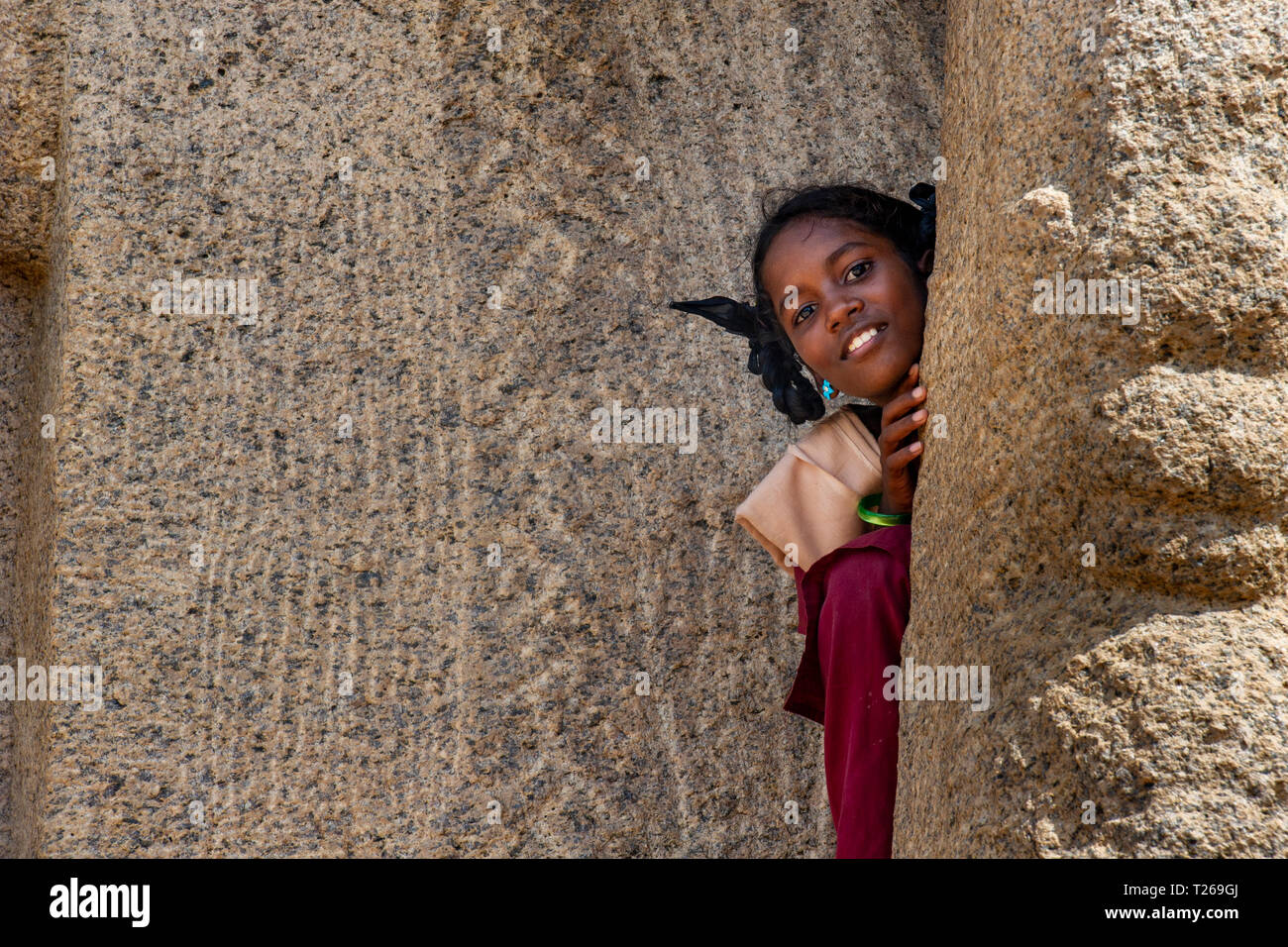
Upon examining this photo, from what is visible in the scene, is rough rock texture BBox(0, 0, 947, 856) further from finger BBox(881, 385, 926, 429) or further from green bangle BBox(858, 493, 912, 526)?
finger BBox(881, 385, 926, 429)

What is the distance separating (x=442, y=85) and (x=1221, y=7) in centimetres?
163

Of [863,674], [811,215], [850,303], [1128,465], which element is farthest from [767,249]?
[1128,465]

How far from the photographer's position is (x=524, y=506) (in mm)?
2898

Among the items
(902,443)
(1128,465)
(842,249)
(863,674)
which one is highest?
(842,249)

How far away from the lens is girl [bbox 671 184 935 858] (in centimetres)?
225

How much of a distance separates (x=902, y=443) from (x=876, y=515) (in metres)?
0.17

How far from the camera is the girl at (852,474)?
225 cm

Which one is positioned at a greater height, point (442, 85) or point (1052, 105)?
point (442, 85)

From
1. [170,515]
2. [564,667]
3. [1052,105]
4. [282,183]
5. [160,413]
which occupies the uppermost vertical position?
[282,183]

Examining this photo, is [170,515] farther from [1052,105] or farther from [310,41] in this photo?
[1052,105]

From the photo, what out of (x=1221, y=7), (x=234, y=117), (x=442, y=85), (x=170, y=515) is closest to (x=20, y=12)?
(x=234, y=117)

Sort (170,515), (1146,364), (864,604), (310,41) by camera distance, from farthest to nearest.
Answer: (310,41), (170,515), (864,604), (1146,364)

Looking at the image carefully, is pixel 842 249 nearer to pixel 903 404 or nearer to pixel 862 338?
pixel 862 338

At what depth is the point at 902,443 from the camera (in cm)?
231
